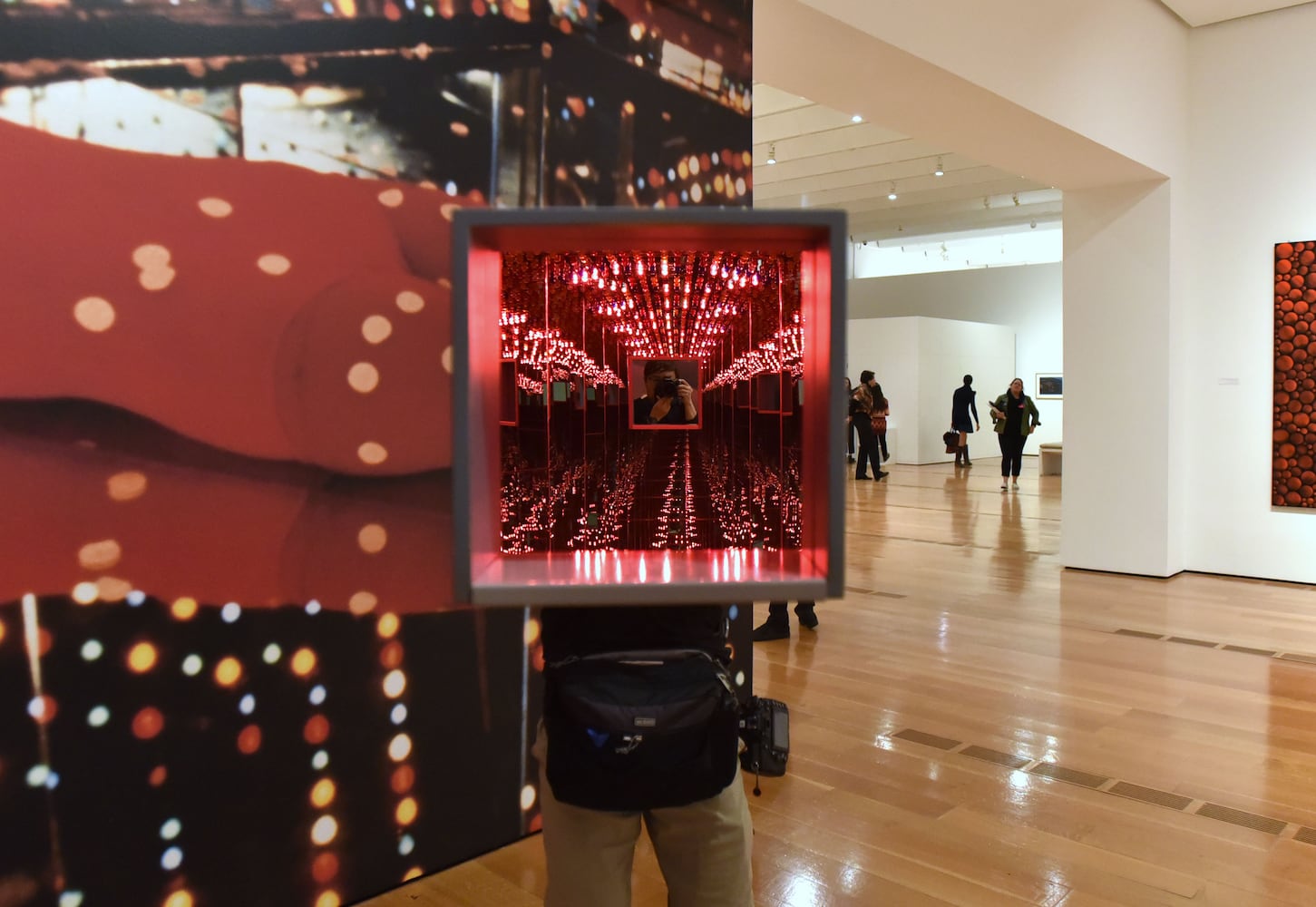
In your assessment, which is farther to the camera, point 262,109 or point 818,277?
point 262,109

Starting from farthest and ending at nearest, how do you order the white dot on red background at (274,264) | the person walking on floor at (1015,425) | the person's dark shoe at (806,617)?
the person walking on floor at (1015,425), the person's dark shoe at (806,617), the white dot on red background at (274,264)

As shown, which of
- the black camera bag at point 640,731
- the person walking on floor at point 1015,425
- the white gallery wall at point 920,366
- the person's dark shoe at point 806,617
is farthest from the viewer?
the white gallery wall at point 920,366

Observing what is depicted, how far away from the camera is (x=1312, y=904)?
8.10ft

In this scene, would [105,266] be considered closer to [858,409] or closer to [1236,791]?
[1236,791]

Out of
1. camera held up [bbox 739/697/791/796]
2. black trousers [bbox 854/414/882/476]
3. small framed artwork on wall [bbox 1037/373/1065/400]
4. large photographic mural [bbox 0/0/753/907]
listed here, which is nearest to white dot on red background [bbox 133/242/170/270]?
large photographic mural [bbox 0/0/753/907]

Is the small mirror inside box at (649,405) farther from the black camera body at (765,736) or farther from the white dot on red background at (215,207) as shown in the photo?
the white dot on red background at (215,207)

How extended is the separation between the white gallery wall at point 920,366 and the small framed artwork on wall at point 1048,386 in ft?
3.53

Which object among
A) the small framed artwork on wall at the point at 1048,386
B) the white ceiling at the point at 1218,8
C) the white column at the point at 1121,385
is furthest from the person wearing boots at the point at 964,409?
the white ceiling at the point at 1218,8

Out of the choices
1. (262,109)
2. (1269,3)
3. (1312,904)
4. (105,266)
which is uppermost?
(1269,3)

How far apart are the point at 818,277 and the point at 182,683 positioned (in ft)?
5.82

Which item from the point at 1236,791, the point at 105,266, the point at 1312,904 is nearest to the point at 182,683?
the point at 105,266

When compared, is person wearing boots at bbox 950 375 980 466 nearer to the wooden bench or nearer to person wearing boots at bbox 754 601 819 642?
the wooden bench

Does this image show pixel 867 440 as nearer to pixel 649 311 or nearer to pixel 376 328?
pixel 376 328

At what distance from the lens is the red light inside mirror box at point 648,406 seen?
1349 mm
